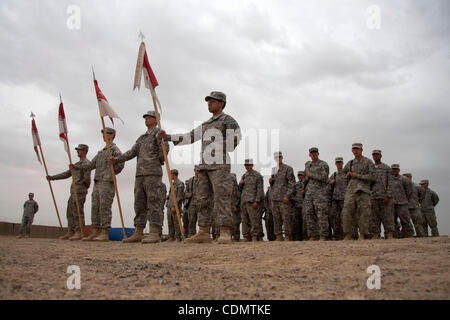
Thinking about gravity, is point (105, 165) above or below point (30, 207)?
above

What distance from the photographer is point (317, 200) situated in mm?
7938

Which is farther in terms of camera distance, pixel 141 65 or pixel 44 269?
pixel 141 65

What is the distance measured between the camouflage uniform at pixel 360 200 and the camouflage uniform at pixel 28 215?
12.8 meters

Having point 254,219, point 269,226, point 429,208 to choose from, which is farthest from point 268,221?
point 429,208

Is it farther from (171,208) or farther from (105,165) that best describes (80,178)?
(171,208)

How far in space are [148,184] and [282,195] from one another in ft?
13.4

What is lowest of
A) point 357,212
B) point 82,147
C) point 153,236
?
point 153,236

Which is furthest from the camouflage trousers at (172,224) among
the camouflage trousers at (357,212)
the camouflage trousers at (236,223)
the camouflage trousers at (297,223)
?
the camouflage trousers at (357,212)

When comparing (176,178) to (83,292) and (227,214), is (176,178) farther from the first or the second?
(83,292)

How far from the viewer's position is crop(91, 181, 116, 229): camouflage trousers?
7193 millimetres
